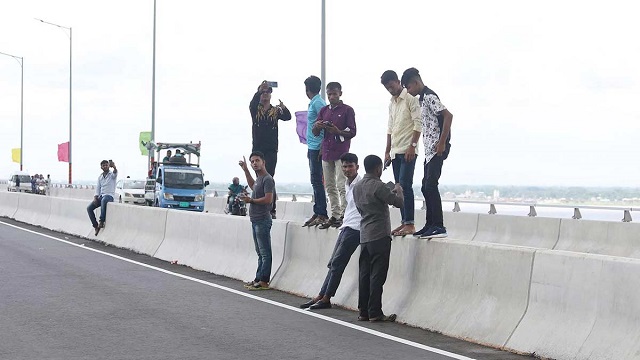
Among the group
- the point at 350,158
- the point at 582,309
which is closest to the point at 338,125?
the point at 350,158

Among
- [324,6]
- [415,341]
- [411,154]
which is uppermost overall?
[324,6]

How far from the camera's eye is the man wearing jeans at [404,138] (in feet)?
45.9

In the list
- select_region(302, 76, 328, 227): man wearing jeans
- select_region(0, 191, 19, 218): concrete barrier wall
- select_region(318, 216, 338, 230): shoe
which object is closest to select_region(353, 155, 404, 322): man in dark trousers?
select_region(318, 216, 338, 230): shoe

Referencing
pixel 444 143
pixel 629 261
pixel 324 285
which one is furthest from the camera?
pixel 324 285

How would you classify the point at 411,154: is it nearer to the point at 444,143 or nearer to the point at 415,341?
the point at 444,143

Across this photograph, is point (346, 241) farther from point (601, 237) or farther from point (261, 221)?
point (601, 237)

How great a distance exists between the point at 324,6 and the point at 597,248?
1203 cm

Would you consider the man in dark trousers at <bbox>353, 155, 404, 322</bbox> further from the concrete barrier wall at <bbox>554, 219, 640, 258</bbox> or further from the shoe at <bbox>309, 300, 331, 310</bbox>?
the concrete barrier wall at <bbox>554, 219, 640, 258</bbox>

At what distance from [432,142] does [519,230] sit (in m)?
12.9

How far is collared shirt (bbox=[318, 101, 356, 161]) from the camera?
15631 millimetres

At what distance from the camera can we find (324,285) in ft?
46.5

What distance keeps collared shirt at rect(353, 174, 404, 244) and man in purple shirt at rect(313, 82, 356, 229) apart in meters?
2.46

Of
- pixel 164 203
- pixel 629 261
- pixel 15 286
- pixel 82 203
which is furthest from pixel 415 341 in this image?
pixel 164 203

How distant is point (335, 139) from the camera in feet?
→ 52.3
